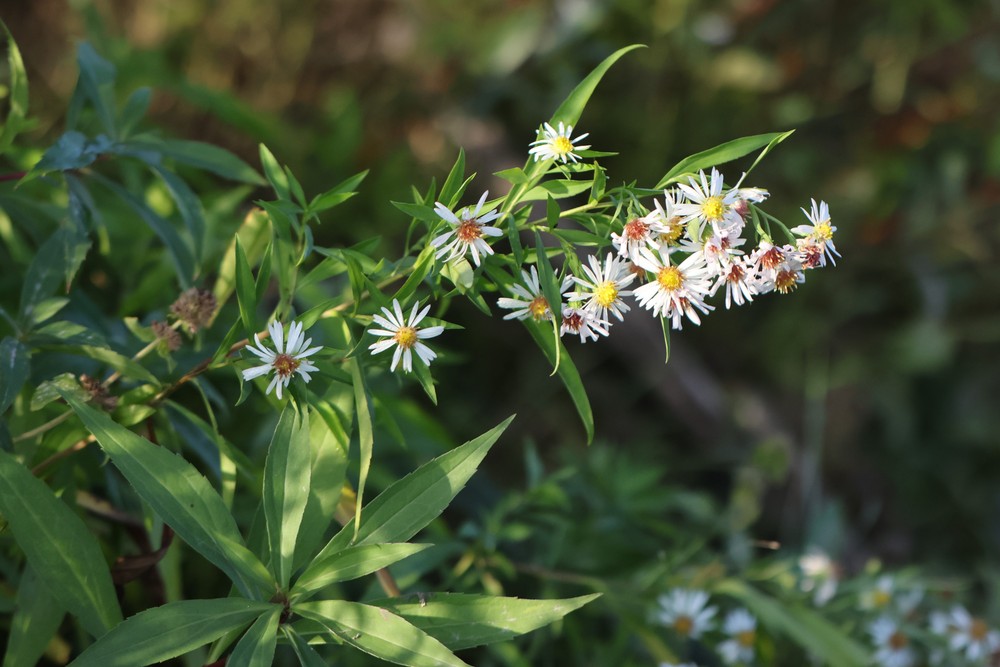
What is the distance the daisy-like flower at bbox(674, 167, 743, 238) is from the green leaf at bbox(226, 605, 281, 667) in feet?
1.22

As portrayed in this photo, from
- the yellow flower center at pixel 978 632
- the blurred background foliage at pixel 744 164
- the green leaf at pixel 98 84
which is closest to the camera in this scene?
the green leaf at pixel 98 84

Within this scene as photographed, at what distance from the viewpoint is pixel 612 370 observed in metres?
1.77

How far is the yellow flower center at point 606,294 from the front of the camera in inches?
22.4

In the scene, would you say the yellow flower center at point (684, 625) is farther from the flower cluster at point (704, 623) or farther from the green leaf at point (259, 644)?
the green leaf at point (259, 644)

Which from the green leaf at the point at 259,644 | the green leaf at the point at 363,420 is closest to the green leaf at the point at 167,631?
the green leaf at the point at 259,644

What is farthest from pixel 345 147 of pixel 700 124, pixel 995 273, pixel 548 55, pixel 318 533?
pixel 995 273

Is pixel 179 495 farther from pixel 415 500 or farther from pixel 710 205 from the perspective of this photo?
pixel 710 205

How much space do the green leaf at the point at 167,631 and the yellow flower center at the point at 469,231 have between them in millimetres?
278

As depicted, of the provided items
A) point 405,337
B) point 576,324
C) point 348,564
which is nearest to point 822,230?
point 576,324

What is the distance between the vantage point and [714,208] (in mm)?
536

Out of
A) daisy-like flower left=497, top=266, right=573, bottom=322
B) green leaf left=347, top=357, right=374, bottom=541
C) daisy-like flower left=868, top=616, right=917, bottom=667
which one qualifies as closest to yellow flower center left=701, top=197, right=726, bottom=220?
daisy-like flower left=497, top=266, right=573, bottom=322

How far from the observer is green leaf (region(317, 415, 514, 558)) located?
1.97 ft

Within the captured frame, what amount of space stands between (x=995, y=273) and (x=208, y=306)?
1581mm

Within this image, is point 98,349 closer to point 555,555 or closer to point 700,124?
point 555,555
